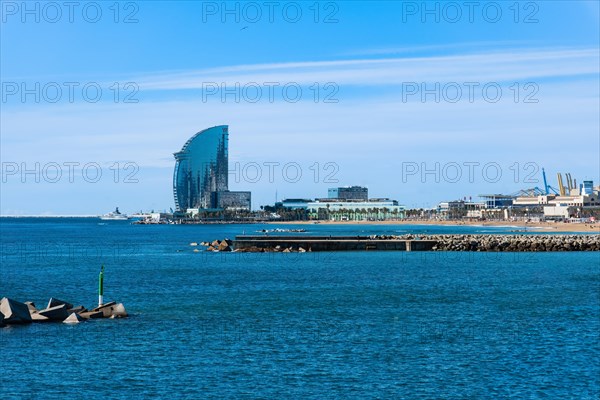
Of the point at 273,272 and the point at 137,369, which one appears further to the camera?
the point at 273,272

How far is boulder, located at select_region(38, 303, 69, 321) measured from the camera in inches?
1308

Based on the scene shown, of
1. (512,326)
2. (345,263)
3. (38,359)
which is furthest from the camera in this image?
(345,263)

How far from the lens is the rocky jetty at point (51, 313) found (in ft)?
106

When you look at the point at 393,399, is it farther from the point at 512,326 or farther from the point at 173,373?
the point at 512,326

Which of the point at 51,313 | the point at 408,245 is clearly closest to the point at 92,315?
the point at 51,313

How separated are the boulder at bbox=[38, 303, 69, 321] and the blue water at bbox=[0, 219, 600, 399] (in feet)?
3.50

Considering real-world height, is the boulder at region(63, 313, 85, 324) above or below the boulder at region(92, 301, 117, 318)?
below

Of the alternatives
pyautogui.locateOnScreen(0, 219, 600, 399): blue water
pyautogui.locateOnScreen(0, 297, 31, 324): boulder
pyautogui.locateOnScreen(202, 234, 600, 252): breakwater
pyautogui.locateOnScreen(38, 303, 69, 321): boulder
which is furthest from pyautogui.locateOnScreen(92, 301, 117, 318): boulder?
pyautogui.locateOnScreen(202, 234, 600, 252): breakwater

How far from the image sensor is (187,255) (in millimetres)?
87938

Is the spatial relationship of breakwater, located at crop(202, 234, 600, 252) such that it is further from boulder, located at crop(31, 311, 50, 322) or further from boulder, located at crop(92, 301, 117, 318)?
boulder, located at crop(31, 311, 50, 322)

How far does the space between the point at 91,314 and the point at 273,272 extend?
1147 inches

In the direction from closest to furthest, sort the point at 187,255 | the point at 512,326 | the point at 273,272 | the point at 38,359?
1. the point at 38,359
2. the point at 512,326
3. the point at 273,272
4. the point at 187,255

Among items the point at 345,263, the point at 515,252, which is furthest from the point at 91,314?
the point at 515,252

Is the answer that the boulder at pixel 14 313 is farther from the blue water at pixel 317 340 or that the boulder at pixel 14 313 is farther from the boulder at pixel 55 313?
the blue water at pixel 317 340
